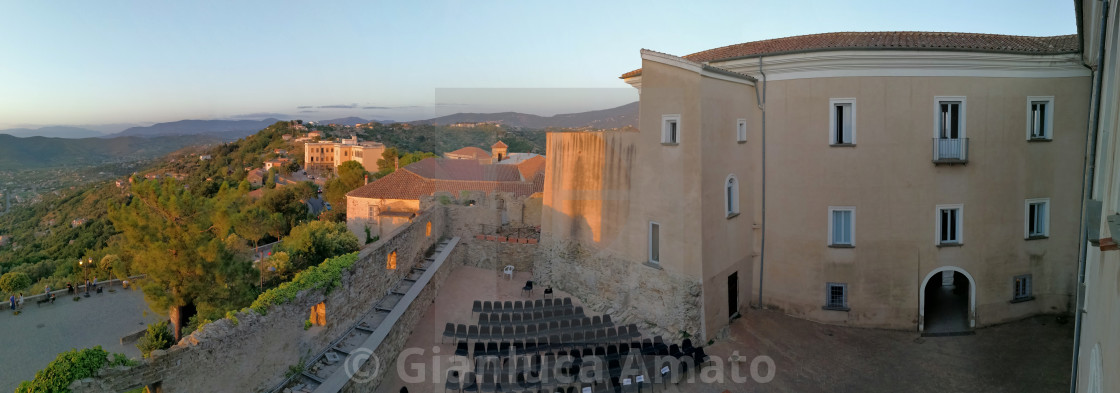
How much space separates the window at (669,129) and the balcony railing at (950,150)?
6.03 meters

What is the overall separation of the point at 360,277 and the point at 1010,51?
1599cm

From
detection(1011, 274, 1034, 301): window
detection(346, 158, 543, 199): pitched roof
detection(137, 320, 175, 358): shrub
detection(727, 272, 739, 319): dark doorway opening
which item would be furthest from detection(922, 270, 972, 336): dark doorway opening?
detection(137, 320, 175, 358): shrub

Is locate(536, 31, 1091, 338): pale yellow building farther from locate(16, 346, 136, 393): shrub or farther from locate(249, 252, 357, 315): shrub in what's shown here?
locate(16, 346, 136, 393): shrub

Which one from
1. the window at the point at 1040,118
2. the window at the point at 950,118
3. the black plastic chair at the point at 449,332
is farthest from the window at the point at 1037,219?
the black plastic chair at the point at 449,332

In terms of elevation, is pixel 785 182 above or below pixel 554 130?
below

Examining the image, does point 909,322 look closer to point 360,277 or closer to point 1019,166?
point 1019,166

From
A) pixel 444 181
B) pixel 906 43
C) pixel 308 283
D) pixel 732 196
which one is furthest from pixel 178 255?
pixel 906 43

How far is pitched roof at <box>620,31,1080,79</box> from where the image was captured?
1272cm

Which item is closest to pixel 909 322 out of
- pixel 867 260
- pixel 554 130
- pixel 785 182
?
pixel 867 260

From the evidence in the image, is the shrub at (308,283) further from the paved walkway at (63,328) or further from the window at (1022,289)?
the window at (1022,289)

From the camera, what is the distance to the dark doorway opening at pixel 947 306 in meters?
13.4

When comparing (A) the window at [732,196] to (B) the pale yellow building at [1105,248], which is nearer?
(B) the pale yellow building at [1105,248]

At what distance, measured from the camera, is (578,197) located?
16.5m

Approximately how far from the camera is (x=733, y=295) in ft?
45.1
